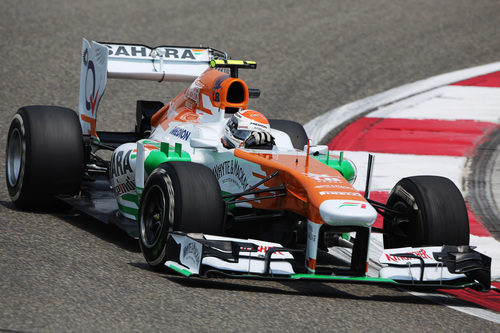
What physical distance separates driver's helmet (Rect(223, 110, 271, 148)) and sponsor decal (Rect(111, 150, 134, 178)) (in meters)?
0.90

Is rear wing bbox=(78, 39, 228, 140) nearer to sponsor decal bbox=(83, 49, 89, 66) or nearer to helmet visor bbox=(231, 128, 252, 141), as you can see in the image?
sponsor decal bbox=(83, 49, 89, 66)

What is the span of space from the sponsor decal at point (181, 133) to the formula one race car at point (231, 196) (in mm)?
16

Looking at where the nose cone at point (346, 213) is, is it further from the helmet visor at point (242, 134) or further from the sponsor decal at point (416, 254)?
the helmet visor at point (242, 134)

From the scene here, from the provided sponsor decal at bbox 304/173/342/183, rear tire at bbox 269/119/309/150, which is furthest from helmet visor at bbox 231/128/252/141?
rear tire at bbox 269/119/309/150

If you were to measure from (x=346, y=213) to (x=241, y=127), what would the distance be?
5.24 ft

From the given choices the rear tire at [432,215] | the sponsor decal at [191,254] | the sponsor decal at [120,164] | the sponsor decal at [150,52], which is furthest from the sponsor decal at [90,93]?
the rear tire at [432,215]

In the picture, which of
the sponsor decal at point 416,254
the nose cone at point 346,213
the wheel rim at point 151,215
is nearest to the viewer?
the nose cone at point 346,213

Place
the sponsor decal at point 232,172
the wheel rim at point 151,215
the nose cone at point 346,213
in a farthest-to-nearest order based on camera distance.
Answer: the sponsor decal at point 232,172 < the wheel rim at point 151,215 < the nose cone at point 346,213

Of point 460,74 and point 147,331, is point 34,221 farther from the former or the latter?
point 460,74

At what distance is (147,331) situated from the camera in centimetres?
498

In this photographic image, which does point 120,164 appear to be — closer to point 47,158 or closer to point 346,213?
point 47,158

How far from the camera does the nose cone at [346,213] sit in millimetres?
5930

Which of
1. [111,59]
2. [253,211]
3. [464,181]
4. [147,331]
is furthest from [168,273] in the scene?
[464,181]

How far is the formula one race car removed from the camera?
239 inches
